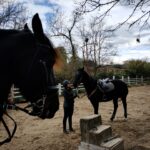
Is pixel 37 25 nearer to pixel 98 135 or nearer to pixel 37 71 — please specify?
pixel 37 71

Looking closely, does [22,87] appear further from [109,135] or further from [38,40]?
[109,135]

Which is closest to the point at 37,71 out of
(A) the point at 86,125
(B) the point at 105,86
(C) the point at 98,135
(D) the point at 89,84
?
(C) the point at 98,135

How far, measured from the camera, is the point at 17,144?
7.51 m

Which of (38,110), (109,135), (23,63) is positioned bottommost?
(109,135)

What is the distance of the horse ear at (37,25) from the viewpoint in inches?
99.7

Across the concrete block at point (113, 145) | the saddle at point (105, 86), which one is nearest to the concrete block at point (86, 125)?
the concrete block at point (113, 145)

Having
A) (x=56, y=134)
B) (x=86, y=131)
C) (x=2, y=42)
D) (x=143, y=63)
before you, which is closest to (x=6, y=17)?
(x=56, y=134)

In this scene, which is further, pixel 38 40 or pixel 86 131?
pixel 86 131

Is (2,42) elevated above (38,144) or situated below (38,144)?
above

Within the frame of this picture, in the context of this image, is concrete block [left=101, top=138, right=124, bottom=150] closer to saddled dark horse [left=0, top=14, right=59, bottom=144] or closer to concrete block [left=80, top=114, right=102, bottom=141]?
concrete block [left=80, top=114, right=102, bottom=141]

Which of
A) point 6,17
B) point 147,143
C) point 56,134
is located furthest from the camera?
point 6,17

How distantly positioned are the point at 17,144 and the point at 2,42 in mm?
5347

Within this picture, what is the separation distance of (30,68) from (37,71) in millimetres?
65

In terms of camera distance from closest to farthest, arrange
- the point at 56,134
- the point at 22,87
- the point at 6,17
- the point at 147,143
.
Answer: the point at 22,87 < the point at 147,143 < the point at 56,134 < the point at 6,17
